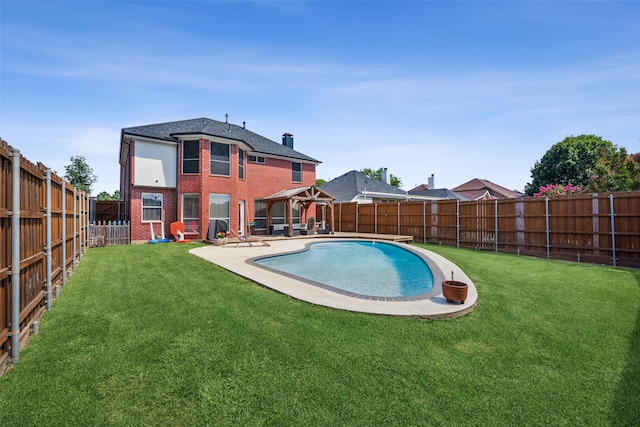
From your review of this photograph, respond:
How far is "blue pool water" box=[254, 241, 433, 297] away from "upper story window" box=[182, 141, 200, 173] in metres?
7.92

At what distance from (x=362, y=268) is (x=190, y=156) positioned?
464 inches

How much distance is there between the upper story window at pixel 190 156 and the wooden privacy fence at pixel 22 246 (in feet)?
36.7

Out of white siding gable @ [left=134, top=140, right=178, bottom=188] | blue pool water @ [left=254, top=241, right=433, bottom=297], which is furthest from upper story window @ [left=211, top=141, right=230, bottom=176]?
blue pool water @ [left=254, top=241, right=433, bottom=297]

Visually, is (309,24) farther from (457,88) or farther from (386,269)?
(386,269)

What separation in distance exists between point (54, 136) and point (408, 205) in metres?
19.7

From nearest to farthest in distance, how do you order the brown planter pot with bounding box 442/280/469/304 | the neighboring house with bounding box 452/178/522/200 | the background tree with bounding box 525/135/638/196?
the brown planter pot with bounding box 442/280/469/304 → the background tree with bounding box 525/135/638/196 → the neighboring house with bounding box 452/178/522/200

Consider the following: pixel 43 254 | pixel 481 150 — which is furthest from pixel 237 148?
pixel 481 150

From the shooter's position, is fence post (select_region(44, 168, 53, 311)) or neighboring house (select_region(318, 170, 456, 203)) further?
neighboring house (select_region(318, 170, 456, 203))

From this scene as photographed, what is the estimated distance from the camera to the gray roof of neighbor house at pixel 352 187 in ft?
97.0

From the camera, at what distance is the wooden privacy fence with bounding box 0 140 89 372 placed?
307 centimetres

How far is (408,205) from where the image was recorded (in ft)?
59.7

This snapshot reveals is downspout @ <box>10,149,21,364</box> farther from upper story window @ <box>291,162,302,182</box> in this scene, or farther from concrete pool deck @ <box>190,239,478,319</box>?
upper story window @ <box>291,162,302,182</box>

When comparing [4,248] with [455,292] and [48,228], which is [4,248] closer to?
[48,228]

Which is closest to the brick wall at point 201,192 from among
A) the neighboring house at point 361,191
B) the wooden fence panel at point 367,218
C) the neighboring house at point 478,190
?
the wooden fence panel at point 367,218
